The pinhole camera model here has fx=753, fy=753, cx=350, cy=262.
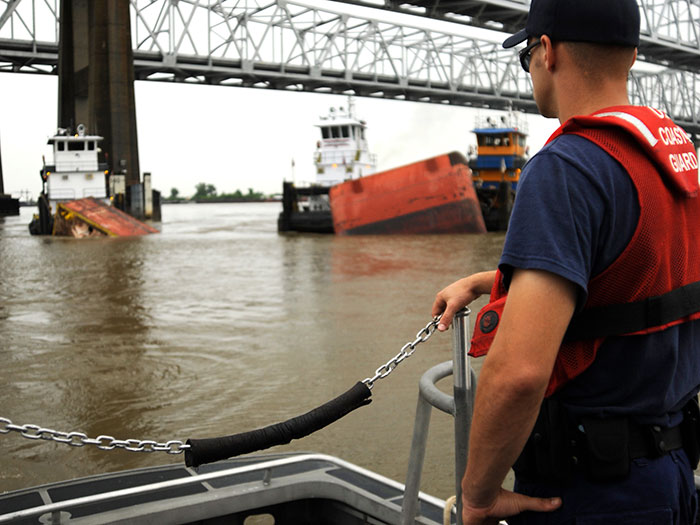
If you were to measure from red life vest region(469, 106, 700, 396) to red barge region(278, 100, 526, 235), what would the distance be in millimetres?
22204

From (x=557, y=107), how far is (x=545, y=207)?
27cm

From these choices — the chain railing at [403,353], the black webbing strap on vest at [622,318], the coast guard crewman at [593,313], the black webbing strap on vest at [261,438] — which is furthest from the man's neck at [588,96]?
the black webbing strap on vest at [261,438]

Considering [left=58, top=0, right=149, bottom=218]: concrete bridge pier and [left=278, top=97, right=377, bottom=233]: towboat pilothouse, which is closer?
[left=278, top=97, right=377, bottom=233]: towboat pilothouse

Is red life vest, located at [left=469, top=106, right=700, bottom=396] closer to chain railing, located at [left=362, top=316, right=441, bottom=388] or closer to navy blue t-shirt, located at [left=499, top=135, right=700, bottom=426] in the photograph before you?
navy blue t-shirt, located at [left=499, top=135, right=700, bottom=426]

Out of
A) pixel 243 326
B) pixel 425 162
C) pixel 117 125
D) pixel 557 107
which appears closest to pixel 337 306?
pixel 243 326

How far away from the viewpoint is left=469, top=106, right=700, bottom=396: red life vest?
43.7 inches

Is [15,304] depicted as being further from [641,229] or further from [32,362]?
[641,229]

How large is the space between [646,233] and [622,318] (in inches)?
5.2

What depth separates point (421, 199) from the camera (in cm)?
2367

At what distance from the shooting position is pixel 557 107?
49.2 inches

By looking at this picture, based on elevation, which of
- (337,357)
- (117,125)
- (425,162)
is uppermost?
(117,125)

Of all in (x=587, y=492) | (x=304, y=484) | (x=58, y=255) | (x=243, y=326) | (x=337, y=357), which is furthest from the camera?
(x=58, y=255)

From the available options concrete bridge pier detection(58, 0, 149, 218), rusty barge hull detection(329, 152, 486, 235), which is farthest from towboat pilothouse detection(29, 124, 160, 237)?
rusty barge hull detection(329, 152, 486, 235)

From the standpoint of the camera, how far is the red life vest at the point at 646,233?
1.11 meters
